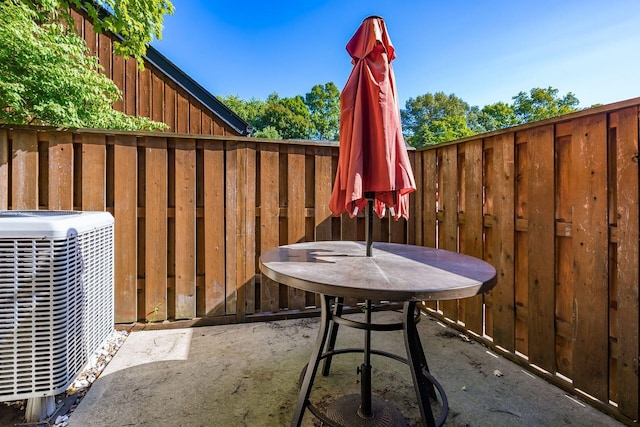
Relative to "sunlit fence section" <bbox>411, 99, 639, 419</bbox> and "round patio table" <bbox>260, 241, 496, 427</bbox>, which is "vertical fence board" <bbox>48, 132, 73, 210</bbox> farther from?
"sunlit fence section" <bbox>411, 99, 639, 419</bbox>

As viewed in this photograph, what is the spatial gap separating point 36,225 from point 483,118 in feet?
146

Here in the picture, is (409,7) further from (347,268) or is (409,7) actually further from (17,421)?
(17,421)

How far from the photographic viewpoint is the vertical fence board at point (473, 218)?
2611 millimetres

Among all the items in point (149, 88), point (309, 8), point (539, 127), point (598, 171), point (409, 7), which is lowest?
point (598, 171)

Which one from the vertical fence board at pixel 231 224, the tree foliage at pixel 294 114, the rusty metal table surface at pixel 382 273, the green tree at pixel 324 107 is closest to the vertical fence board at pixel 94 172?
the vertical fence board at pixel 231 224

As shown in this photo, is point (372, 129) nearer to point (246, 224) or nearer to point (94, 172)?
point (246, 224)

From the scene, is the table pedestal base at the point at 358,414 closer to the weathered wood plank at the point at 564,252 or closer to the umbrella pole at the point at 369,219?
the umbrella pole at the point at 369,219

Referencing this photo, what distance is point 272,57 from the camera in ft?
82.8

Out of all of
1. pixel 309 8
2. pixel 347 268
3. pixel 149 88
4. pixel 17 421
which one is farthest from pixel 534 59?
pixel 17 421

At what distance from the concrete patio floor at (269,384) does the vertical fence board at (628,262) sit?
0.79 ft

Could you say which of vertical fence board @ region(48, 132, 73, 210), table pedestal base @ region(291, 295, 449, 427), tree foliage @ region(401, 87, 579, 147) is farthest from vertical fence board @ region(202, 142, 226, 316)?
tree foliage @ region(401, 87, 579, 147)

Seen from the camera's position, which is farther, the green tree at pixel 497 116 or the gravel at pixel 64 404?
the green tree at pixel 497 116

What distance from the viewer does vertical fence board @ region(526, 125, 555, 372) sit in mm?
1999

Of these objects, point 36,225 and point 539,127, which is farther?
point 539,127
